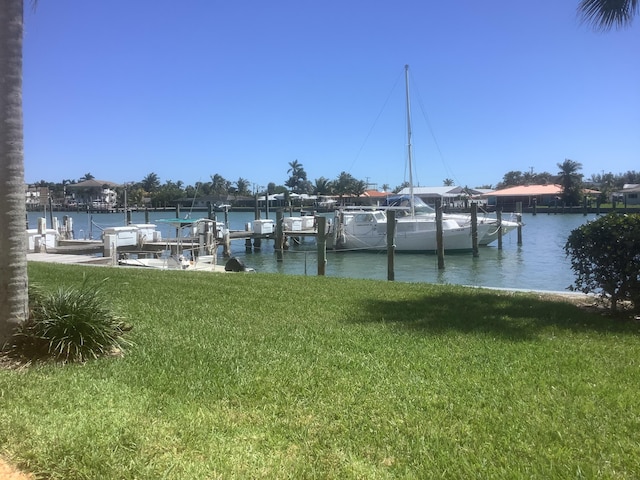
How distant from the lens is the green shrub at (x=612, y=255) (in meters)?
8.02

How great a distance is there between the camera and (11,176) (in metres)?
5.60

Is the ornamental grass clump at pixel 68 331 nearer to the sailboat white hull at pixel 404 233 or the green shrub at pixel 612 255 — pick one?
the green shrub at pixel 612 255

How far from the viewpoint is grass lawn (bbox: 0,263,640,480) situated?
349cm

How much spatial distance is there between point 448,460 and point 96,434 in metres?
2.47

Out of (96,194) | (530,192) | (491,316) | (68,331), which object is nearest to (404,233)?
(491,316)

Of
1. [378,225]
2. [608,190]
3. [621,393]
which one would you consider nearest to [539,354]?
[621,393]

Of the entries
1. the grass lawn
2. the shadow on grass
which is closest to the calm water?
the shadow on grass

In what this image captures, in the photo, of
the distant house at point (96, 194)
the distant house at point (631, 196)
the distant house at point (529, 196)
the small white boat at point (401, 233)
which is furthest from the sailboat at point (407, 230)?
the distant house at point (96, 194)

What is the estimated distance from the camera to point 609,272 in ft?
27.2

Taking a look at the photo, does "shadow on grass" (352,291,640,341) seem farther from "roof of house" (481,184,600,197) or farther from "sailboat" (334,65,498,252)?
"roof of house" (481,184,600,197)

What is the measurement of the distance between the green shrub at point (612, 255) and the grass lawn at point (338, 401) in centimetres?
55

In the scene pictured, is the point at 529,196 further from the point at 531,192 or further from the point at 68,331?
the point at 68,331

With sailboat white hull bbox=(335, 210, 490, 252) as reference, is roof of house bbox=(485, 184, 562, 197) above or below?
above

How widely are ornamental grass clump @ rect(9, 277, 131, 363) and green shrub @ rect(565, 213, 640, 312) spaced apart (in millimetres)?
6975
